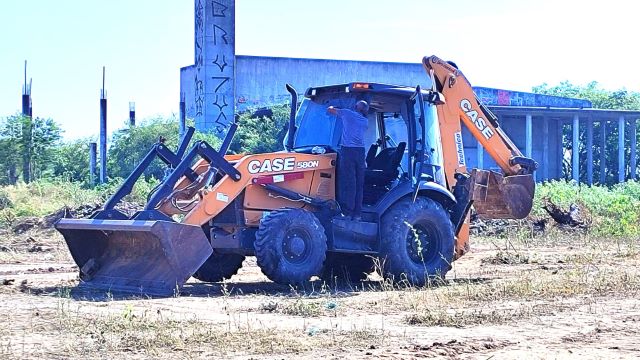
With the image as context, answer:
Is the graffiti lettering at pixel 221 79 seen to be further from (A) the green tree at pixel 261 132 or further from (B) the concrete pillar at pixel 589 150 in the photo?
(B) the concrete pillar at pixel 589 150

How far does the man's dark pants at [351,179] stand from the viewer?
492 inches

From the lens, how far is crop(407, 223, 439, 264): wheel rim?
13055 mm

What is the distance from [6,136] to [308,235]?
33.5 m

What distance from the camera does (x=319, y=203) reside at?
12.6 m

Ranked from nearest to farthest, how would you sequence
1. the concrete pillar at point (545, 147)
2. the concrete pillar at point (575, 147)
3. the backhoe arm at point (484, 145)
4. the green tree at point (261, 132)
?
the backhoe arm at point (484, 145), the green tree at point (261, 132), the concrete pillar at point (575, 147), the concrete pillar at point (545, 147)

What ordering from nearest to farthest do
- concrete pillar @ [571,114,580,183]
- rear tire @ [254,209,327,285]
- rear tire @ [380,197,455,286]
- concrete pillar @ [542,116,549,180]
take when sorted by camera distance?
1. rear tire @ [254,209,327,285]
2. rear tire @ [380,197,455,286]
3. concrete pillar @ [571,114,580,183]
4. concrete pillar @ [542,116,549,180]

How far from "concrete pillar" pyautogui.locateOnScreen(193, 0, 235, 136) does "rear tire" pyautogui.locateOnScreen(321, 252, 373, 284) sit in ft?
106

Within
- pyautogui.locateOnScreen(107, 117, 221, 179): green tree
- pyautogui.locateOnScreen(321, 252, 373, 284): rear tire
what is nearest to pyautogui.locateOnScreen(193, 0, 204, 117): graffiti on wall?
pyautogui.locateOnScreen(107, 117, 221, 179): green tree

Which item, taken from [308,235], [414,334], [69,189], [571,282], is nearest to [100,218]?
[308,235]

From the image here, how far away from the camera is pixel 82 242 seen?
1231 cm

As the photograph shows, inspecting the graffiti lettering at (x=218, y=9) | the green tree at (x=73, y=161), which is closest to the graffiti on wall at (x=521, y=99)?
the graffiti lettering at (x=218, y=9)

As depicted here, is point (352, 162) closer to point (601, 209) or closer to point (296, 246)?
point (296, 246)

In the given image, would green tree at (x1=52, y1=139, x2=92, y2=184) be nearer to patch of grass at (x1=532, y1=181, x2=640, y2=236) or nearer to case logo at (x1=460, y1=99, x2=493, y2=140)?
patch of grass at (x1=532, y1=181, x2=640, y2=236)

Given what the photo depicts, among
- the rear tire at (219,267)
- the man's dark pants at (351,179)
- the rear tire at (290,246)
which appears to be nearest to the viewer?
the rear tire at (290,246)
